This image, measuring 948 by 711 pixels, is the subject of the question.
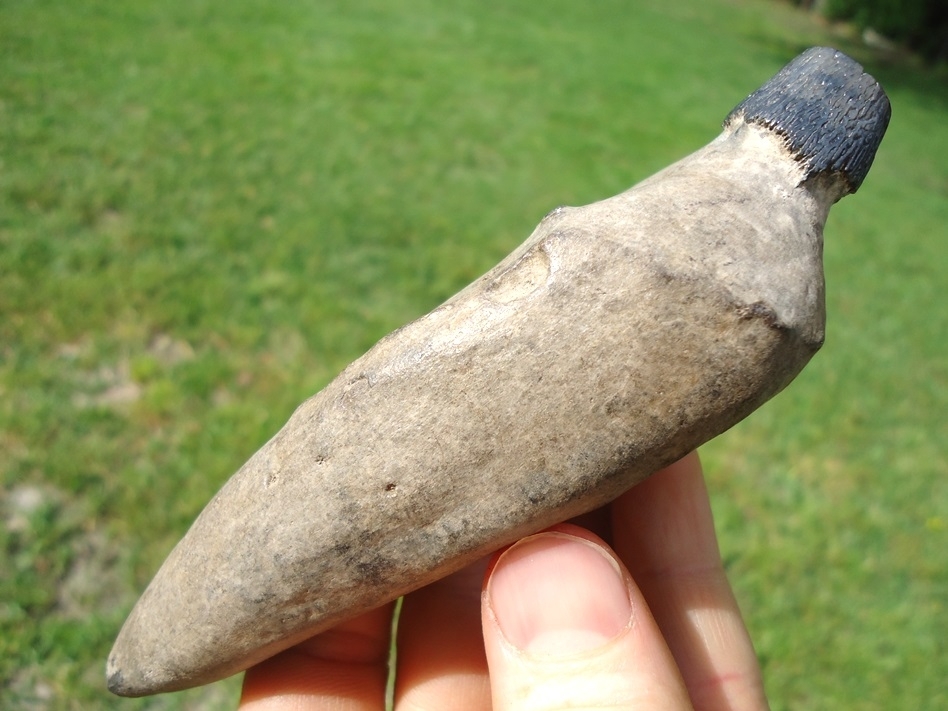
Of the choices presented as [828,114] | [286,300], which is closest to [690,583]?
[828,114]

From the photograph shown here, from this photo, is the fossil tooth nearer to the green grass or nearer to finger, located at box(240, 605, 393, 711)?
finger, located at box(240, 605, 393, 711)

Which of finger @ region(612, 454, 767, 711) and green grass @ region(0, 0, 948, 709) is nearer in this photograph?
finger @ region(612, 454, 767, 711)

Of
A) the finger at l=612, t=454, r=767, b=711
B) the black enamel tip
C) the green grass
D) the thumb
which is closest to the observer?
the thumb

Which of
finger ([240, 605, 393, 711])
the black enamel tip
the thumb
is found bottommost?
finger ([240, 605, 393, 711])

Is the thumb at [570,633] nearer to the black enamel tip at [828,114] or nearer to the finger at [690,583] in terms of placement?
the finger at [690,583]

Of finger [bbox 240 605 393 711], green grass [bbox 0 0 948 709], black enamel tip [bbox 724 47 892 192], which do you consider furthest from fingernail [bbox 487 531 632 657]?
green grass [bbox 0 0 948 709]

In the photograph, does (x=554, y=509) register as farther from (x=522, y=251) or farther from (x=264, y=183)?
(x=264, y=183)
